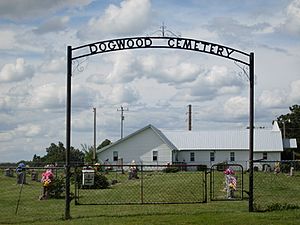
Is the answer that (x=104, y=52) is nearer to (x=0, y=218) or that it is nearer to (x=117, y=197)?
(x=0, y=218)

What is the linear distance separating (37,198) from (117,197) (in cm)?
313

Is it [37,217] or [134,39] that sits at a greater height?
[134,39]

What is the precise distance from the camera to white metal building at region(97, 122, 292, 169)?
6862 cm

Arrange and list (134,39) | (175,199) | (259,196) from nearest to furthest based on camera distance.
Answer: (134,39), (175,199), (259,196)

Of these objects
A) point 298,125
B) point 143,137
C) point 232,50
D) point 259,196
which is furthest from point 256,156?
point 232,50

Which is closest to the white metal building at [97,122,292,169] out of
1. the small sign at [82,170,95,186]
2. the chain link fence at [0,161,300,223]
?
the chain link fence at [0,161,300,223]

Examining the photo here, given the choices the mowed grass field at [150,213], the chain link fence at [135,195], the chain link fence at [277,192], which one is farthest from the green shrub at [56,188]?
the chain link fence at [277,192]

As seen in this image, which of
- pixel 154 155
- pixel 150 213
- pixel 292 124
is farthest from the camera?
pixel 292 124

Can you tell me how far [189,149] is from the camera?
7106cm

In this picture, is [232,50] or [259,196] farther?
[259,196]

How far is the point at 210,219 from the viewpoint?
14.5 m

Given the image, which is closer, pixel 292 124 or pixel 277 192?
pixel 277 192

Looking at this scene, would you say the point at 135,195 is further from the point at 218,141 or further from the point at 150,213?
the point at 218,141

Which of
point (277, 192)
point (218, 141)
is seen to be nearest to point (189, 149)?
point (218, 141)
